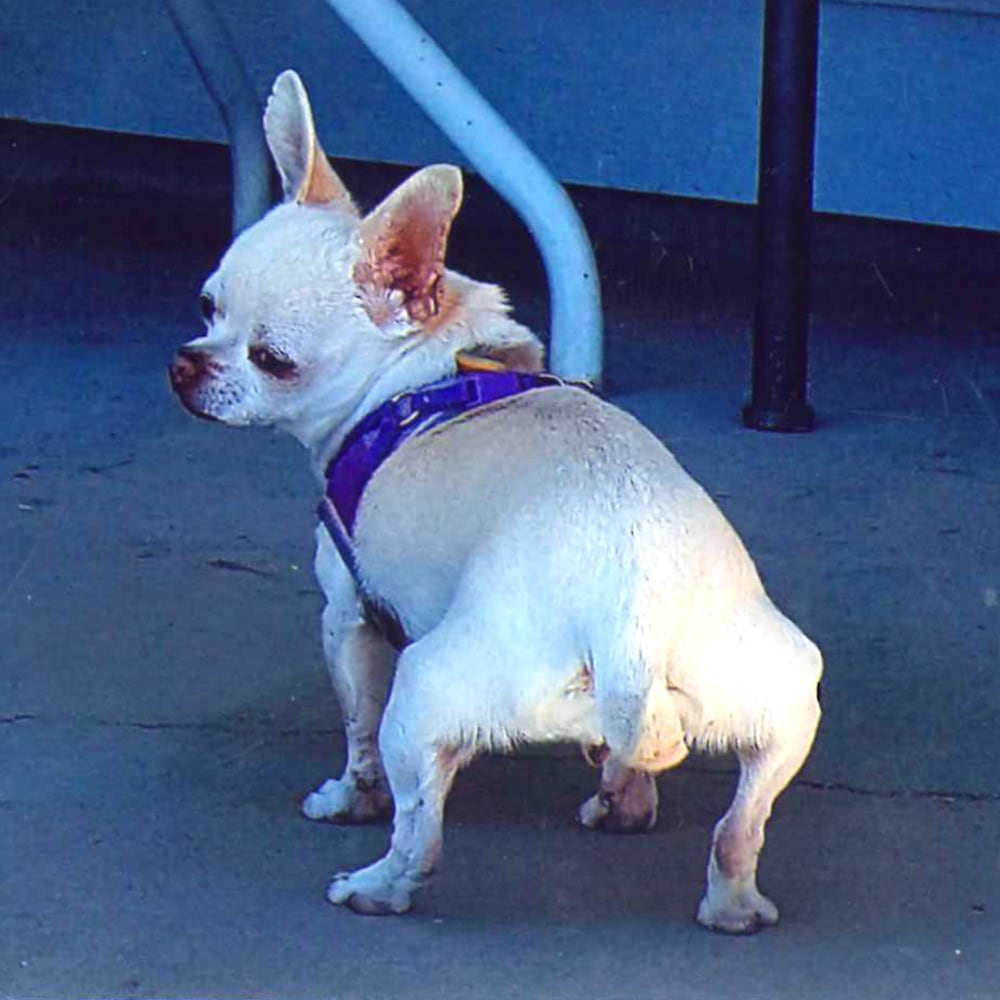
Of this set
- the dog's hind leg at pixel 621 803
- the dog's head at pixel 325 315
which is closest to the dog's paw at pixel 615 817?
the dog's hind leg at pixel 621 803

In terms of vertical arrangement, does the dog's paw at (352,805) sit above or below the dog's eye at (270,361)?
below

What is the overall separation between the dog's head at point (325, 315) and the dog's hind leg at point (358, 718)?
319 mm

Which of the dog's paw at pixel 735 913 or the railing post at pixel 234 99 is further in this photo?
the railing post at pixel 234 99

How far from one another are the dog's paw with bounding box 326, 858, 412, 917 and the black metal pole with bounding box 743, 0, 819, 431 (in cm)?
260

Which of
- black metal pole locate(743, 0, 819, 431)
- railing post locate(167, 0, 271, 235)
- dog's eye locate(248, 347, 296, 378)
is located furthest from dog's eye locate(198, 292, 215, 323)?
railing post locate(167, 0, 271, 235)

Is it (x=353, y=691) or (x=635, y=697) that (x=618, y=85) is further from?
(x=635, y=697)

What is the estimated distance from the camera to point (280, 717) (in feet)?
13.6

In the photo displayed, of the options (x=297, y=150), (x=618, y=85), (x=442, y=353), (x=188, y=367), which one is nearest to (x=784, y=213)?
(x=618, y=85)

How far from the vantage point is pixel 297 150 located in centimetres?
390

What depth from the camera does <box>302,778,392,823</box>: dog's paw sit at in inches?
147

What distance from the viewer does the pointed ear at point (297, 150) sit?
12.5 feet

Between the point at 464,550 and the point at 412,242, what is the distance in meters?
0.50

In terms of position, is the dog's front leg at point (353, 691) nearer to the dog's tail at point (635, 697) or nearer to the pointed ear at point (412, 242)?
the pointed ear at point (412, 242)

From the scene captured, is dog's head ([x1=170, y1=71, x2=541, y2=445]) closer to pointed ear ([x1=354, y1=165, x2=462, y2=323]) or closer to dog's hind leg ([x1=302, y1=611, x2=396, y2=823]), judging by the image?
pointed ear ([x1=354, y1=165, x2=462, y2=323])
